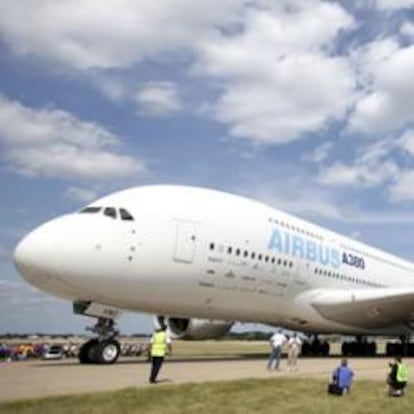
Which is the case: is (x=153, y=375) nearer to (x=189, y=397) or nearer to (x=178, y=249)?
(x=189, y=397)

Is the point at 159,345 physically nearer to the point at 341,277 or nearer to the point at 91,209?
the point at 91,209

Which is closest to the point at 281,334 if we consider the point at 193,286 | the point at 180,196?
the point at 193,286

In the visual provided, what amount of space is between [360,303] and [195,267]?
818 cm

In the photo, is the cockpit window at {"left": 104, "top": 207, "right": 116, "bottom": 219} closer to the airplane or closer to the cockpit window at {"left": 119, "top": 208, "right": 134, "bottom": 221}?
the airplane

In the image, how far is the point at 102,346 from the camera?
18.3 meters

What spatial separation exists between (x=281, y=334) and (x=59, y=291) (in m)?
6.36

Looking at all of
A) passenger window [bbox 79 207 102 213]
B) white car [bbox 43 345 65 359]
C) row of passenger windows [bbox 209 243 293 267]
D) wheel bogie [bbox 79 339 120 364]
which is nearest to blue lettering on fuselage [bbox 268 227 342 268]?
row of passenger windows [bbox 209 243 293 267]

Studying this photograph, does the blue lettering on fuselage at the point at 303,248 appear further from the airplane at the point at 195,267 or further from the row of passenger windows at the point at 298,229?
the row of passenger windows at the point at 298,229

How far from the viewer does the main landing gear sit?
1822 cm

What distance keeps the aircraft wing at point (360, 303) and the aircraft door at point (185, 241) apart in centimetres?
697

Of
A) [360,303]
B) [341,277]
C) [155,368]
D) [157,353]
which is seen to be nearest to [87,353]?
[157,353]

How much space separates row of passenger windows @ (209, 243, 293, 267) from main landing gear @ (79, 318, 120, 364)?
3.92m

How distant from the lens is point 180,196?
20.6m

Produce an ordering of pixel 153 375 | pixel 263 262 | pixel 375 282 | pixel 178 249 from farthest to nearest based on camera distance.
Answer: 1. pixel 375 282
2. pixel 263 262
3. pixel 178 249
4. pixel 153 375
